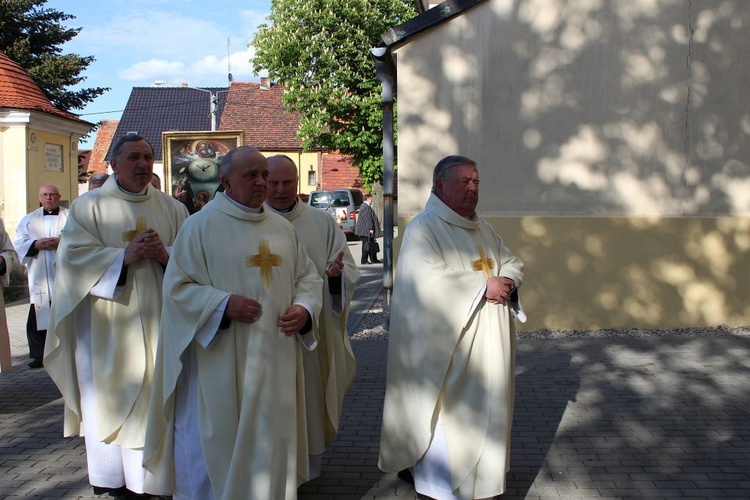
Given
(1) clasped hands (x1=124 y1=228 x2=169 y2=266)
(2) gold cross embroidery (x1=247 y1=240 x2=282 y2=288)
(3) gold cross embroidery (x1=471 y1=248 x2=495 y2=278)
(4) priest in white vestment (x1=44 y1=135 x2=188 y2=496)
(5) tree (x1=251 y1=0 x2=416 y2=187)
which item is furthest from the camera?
(5) tree (x1=251 y1=0 x2=416 y2=187)

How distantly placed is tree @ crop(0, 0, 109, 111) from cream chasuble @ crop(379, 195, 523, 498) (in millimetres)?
22567

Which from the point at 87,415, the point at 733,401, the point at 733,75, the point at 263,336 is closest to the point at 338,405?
the point at 263,336

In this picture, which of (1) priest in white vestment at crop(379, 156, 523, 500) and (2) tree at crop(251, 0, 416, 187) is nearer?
(1) priest in white vestment at crop(379, 156, 523, 500)

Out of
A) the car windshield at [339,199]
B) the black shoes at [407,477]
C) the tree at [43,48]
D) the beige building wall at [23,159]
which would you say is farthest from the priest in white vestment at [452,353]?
the car windshield at [339,199]

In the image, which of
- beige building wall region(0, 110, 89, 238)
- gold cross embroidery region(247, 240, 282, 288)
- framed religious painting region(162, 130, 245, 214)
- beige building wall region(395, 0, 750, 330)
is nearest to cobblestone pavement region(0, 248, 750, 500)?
beige building wall region(395, 0, 750, 330)

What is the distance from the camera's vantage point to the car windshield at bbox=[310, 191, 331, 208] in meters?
30.7

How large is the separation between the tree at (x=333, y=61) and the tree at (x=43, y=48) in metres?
7.57

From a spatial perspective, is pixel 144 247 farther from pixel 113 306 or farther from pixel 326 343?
pixel 326 343

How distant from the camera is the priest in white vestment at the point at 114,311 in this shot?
4.73m

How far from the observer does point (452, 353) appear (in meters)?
4.29

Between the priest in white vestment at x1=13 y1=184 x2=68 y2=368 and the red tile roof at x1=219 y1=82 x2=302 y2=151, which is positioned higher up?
the red tile roof at x1=219 y1=82 x2=302 y2=151

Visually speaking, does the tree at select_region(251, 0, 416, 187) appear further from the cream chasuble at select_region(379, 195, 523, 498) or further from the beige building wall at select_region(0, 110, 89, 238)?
the cream chasuble at select_region(379, 195, 523, 498)

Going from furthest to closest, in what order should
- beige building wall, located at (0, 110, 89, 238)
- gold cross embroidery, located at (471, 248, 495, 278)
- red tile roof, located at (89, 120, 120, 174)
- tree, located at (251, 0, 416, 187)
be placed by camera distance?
red tile roof, located at (89, 120, 120, 174)
tree, located at (251, 0, 416, 187)
beige building wall, located at (0, 110, 89, 238)
gold cross embroidery, located at (471, 248, 495, 278)

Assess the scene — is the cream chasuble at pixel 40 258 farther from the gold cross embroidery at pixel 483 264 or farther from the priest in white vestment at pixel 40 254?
the gold cross embroidery at pixel 483 264
